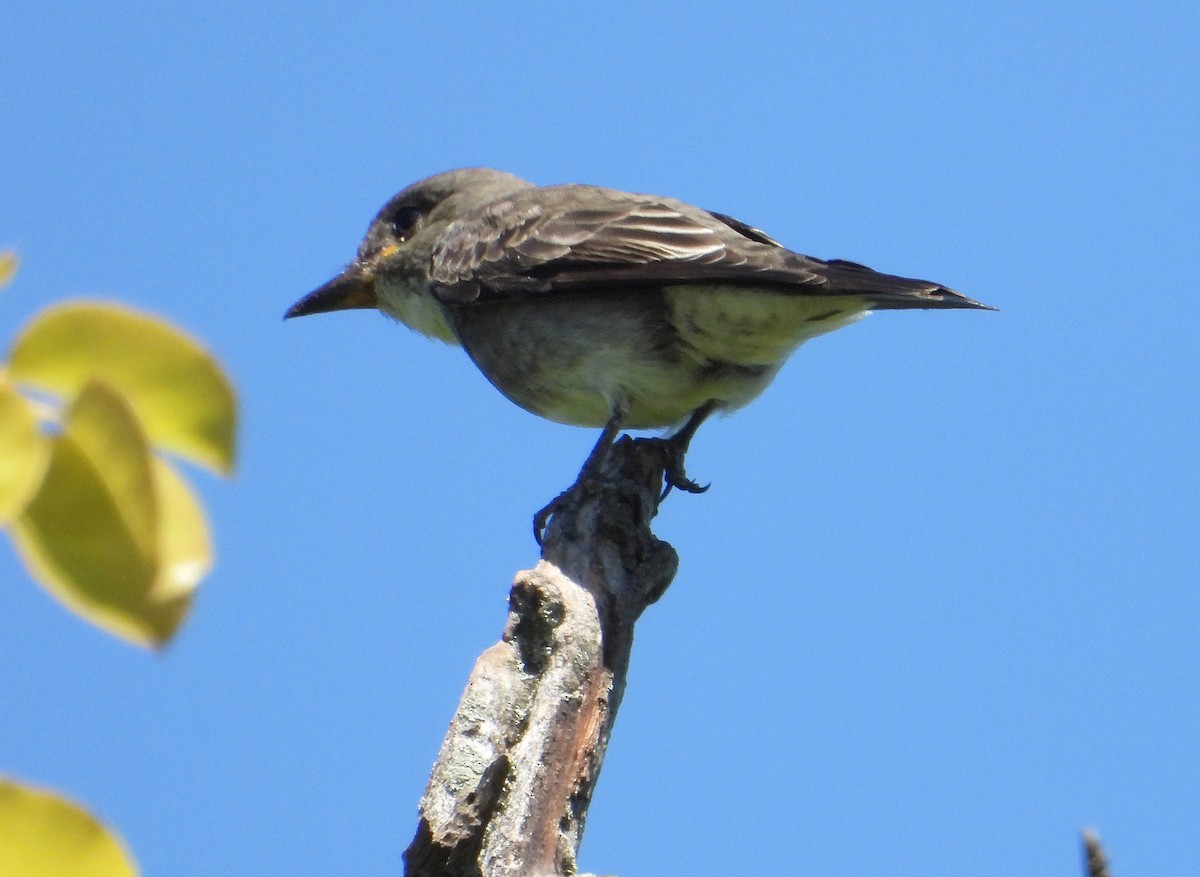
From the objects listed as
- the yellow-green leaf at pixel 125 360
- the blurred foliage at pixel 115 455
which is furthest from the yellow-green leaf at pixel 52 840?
→ the yellow-green leaf at pixel 125 360

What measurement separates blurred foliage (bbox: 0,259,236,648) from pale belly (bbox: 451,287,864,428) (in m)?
5.50

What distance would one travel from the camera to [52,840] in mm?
712

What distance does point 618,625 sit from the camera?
4371 millimetres

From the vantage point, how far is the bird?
6.12 m

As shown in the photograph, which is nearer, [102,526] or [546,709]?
[102,526]

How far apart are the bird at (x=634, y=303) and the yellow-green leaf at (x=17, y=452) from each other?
515 cm

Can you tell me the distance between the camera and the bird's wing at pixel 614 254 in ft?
19.5

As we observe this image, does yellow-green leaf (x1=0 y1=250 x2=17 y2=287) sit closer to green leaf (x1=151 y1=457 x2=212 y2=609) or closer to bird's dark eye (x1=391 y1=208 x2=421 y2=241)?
green leaf (x1=151 y1=457 x2=212 y2=609)

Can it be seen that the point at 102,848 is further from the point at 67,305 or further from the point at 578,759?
the point at 578,759

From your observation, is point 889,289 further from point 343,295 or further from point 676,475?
point 343,295

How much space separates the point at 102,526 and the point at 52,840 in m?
0.17

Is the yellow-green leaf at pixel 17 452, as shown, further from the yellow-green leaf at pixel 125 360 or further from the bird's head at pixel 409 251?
the bird's head at pixel 409 251

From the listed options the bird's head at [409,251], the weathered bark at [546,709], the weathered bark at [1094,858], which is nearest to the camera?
the weathered bark at [1094,858]

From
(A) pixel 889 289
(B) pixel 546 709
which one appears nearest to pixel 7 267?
(B) pixel 546 709
